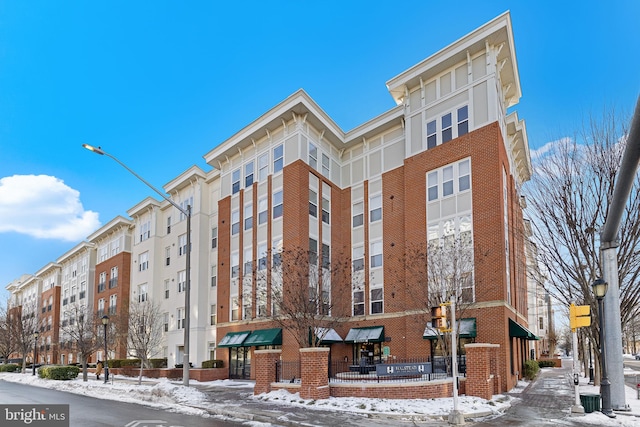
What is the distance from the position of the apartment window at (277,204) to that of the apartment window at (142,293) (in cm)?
1824

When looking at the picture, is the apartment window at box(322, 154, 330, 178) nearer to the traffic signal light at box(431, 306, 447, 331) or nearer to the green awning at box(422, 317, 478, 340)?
the green awning at box(422, 317, 478, 340)

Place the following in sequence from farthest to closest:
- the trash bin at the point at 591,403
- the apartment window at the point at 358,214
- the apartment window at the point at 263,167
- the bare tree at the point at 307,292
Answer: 1. the apartment window at the point at 263,167
2. the apartment window at the point at 358,214
3. the bare tree at the point at 307,292
4. the trash bin at the point at 591,403

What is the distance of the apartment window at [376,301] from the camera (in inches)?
1156

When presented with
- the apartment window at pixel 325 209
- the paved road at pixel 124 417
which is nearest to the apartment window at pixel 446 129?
the apartment window at pixel 325 209

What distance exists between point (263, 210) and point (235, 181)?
14.0 feet

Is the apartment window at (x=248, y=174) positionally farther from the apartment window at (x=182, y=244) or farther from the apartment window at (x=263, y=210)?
the apartment window at (x=182, y=244)

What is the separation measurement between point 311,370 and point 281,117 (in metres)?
18.2

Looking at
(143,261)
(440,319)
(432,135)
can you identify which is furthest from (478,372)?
(143,261)

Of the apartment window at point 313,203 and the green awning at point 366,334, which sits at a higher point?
the apartment window at point 313,203

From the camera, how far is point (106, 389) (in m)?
24.1

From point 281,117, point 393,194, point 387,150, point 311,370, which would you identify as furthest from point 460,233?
point 281,117

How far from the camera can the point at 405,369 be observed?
57.4ft

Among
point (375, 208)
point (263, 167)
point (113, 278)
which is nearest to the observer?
point (375, 208)

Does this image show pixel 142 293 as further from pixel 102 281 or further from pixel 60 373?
pixel 102 281
